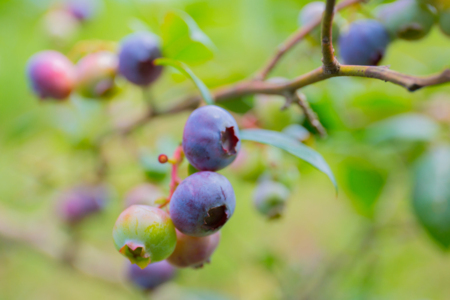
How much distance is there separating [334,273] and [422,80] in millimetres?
1221

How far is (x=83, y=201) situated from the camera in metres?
1.13

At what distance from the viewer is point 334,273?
1452 mm

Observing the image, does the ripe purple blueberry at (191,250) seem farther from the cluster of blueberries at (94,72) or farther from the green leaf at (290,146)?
the cluster of blueberries at (94,72)

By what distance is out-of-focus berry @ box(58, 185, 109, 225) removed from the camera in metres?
1.13

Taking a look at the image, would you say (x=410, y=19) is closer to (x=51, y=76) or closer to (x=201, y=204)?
(x=201, y=204)

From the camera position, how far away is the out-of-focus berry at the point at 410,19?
23.6 inches

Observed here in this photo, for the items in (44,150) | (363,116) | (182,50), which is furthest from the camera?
(44,150)

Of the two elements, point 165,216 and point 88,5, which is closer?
point 165,216

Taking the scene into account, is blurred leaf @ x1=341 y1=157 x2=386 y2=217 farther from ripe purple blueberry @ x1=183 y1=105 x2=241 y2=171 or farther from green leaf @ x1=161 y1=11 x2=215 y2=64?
ripe purple blueberry @ x1=183 y1=105 x2=241 y2=171

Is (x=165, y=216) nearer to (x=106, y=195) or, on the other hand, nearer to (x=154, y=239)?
(x=154, y=239)

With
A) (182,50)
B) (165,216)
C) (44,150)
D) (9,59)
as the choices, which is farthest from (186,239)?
(44,150)

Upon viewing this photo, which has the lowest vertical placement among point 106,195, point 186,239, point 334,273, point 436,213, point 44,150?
point 334,273

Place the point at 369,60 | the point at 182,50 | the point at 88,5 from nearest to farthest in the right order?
the point at 369,60 → the point at 182,50 → the point at 88,5

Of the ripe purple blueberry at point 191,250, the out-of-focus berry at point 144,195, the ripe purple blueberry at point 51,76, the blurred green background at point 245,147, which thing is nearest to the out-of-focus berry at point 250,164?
the blurred green background at point 245,147
